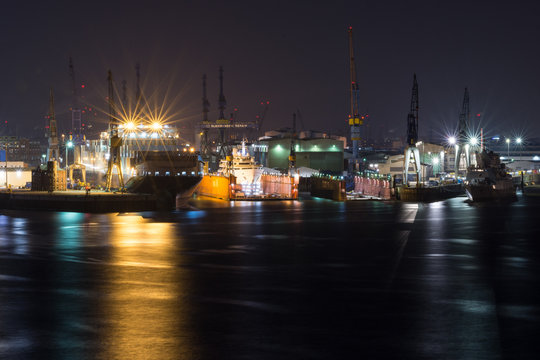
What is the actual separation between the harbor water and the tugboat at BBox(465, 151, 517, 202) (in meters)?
41.3

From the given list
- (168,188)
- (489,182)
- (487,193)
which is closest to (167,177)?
(168,188)

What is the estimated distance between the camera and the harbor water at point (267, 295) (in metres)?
11.0

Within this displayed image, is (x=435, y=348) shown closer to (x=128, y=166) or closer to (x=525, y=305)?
(x=525, y=305)

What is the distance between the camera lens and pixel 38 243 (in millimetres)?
28375

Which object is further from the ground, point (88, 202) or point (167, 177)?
point (167, 177)

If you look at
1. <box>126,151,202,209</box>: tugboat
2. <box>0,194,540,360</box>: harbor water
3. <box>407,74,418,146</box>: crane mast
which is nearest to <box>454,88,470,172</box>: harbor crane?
<box>407,74,418,146</box>: crane mast

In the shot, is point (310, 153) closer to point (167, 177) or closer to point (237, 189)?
point (237, 189)

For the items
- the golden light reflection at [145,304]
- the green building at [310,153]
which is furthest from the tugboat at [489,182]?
the golden light reflection at [145,304]

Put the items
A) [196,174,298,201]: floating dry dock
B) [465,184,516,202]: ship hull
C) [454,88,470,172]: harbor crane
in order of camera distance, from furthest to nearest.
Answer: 1. [454,88,470,172]: harbor crane
2. [465,184,516,202]: ship hull
3. [196,174,298,201]: floating dry dock

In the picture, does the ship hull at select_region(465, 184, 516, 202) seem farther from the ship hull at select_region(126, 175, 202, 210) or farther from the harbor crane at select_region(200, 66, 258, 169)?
the harbor crane at select_region(200, 66, 258, 169)

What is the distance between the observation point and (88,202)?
50094 millimetres

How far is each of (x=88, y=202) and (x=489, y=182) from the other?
53.8m

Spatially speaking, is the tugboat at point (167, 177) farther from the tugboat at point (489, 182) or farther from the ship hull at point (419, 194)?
the tugboat at point (489, 182)

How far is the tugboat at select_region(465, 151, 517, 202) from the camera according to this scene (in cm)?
7312
